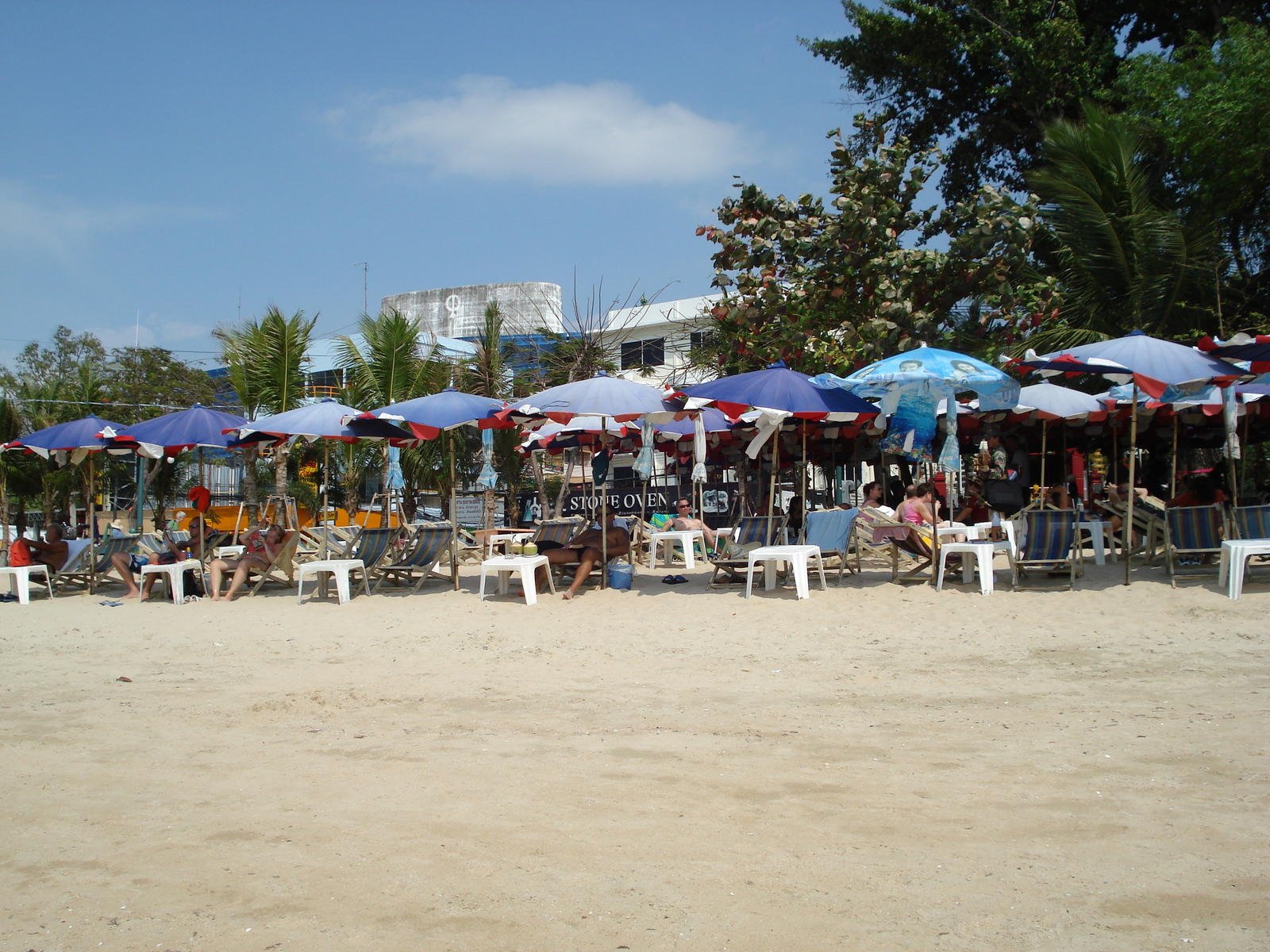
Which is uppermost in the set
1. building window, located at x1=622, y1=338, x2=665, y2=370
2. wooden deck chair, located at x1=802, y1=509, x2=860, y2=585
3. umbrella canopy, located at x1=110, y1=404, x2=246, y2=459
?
building window, located at x1=622, y1=338, x2=665, y2=370

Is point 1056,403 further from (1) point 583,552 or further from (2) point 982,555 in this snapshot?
(1) point 583,552

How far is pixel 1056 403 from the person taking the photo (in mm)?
11531

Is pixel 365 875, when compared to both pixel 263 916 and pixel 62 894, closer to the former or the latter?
pixel 263 916

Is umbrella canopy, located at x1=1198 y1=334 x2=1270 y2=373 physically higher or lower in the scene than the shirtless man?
higher

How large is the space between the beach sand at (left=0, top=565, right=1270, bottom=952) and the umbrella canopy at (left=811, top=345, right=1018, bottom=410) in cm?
272

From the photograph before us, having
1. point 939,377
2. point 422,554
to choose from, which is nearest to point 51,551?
point 422,554

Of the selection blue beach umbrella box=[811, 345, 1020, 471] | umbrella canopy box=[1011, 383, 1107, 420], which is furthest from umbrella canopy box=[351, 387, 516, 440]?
umbrella canopy box=[1011, 383, 1107, 420]

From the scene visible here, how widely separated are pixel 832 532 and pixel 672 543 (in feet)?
15.0

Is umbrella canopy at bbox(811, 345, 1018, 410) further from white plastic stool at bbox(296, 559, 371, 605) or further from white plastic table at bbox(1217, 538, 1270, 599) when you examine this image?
white plastic stool at bbox(296, 559, 371, 605)

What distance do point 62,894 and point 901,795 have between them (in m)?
2.92

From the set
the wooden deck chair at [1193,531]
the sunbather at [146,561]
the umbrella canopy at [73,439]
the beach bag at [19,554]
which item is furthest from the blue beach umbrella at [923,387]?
the beach bag at [19,554]

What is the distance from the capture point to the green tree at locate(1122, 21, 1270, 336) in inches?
553

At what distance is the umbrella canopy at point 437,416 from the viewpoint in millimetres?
10445

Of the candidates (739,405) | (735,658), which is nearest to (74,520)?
(739,405)
